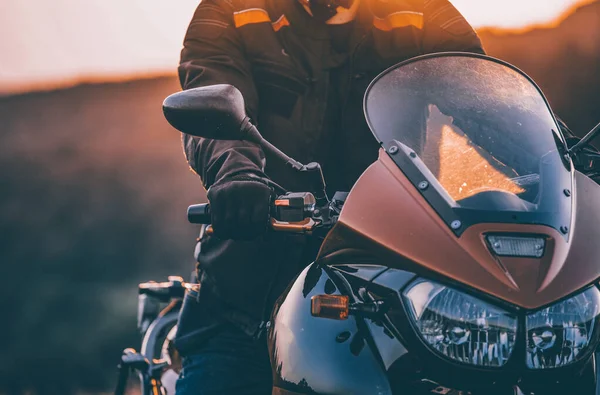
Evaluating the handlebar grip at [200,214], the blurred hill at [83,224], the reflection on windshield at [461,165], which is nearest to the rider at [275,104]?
the handlebar grip at [200,214]

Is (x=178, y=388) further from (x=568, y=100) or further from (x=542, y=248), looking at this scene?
(x=568, y=100)

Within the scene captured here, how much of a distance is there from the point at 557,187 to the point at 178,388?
4.77 feet

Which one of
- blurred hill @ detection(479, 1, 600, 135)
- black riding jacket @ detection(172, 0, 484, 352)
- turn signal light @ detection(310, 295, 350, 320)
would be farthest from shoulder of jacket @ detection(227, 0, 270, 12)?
blurred hill @ detection(479, 1, 600, 135)

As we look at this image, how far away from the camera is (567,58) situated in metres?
14.6

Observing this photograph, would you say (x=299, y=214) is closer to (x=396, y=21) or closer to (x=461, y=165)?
(x=461, y=165)

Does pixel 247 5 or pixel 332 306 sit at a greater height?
pixel 247 5

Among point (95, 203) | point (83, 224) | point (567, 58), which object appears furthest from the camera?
point (95, 203)

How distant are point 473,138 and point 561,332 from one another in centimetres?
50

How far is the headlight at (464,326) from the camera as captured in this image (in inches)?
71.5

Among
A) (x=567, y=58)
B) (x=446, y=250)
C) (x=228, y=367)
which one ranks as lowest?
(x=228, y=367)

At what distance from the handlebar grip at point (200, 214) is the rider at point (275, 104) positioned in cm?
39

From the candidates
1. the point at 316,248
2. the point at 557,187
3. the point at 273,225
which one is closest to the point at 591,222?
the point at 557,187

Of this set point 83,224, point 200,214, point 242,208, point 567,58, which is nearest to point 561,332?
point 242,208

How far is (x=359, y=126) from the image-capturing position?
125 inches
